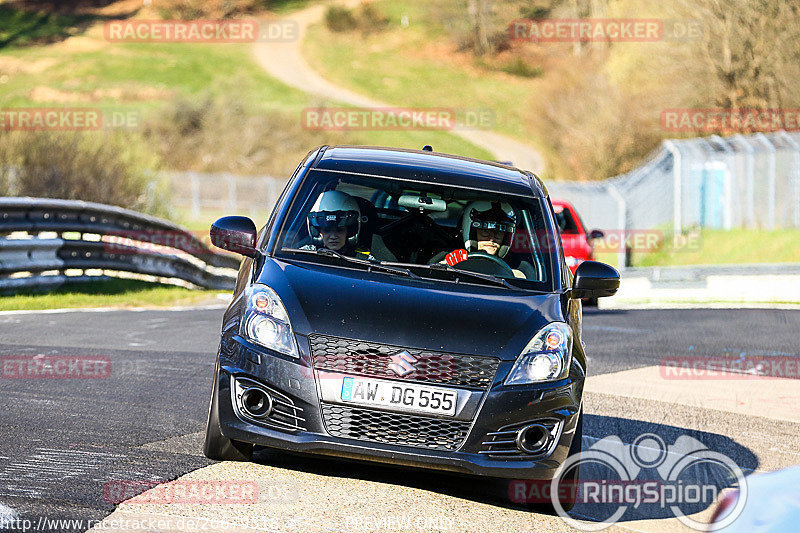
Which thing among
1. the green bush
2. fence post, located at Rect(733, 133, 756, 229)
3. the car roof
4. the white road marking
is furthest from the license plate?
fence post, located at Rect(733, 133, 756, 229)

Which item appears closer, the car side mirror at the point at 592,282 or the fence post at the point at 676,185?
the car side mirror at the point at 592,282

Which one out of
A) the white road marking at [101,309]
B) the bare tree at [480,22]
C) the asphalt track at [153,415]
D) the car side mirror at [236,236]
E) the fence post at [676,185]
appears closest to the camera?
the asphalt track at [153,415]

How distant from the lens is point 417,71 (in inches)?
3282

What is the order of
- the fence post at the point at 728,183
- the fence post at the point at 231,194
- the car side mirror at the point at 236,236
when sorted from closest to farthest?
the car side mirror at the point at 236,236 → the fence post at the point at 728,183 → the fence post at the point at 231,194

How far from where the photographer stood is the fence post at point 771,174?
89.6 ft

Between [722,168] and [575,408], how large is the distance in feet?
82.0

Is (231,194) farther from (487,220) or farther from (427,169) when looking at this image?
(487,220)

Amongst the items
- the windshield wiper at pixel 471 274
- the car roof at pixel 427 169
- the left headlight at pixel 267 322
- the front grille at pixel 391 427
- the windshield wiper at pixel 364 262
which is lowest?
the front grille at pixel 391 427

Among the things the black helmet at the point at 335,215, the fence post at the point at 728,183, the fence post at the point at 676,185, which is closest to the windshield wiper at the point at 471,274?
the black helmet at the point at 335,215

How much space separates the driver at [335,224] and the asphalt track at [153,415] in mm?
1170

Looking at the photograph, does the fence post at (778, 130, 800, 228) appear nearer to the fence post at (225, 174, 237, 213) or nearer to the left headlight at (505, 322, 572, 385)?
the left headlight at (505, 322, 572, 385)

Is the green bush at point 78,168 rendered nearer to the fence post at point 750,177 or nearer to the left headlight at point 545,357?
the fence post at point 750,177

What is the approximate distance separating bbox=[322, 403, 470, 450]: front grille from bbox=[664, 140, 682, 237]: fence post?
79.6ft

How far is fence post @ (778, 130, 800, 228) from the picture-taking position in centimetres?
2694
